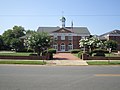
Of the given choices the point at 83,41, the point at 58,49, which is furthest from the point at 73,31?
the point at 83,41

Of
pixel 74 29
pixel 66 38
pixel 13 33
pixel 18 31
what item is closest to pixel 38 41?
pixel 66 38

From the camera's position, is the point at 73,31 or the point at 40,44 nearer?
the point at 40,44

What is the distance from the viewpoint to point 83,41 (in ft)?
126

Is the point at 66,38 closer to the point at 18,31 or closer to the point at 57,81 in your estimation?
the point at 18,31

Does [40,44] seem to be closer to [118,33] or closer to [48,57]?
[48,57]

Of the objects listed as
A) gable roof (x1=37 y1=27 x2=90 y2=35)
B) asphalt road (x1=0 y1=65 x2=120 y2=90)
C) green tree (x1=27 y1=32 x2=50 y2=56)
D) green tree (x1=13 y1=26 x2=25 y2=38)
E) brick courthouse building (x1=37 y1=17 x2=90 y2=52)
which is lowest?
asphalt road (x1=0 y1=65 x2=120 y2=90)

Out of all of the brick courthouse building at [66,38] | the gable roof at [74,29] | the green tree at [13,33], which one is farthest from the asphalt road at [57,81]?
the green tree at [13,33]

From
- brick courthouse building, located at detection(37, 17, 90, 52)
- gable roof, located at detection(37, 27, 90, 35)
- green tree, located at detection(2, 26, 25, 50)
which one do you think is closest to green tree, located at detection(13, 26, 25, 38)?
green tree, located at detection(2, 26, 25, 50)

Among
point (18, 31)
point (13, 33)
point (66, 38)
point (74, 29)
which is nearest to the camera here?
point (66, 38)

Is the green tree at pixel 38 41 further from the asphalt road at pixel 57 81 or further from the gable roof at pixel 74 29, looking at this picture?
the gable roof at pixel 74 29

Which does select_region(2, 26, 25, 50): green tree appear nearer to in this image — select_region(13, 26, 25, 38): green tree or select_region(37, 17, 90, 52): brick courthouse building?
select_region(13, 26, 25, 38): green tree

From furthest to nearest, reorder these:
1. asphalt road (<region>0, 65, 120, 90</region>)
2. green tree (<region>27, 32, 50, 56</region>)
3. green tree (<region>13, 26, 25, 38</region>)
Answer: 1. green tree (<region>13, 26, 25, 38</region>)
2. green tree (<region>27, 32, 50, 56</region>)
3. asphalt road (<region>0, 65, 120, 90</region>)

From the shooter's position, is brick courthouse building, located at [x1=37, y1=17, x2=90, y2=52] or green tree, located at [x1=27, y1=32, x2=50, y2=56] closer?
green tree, located at [x1=27, y1=32, x2=50, y2=56]

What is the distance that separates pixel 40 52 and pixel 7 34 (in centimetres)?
6003
